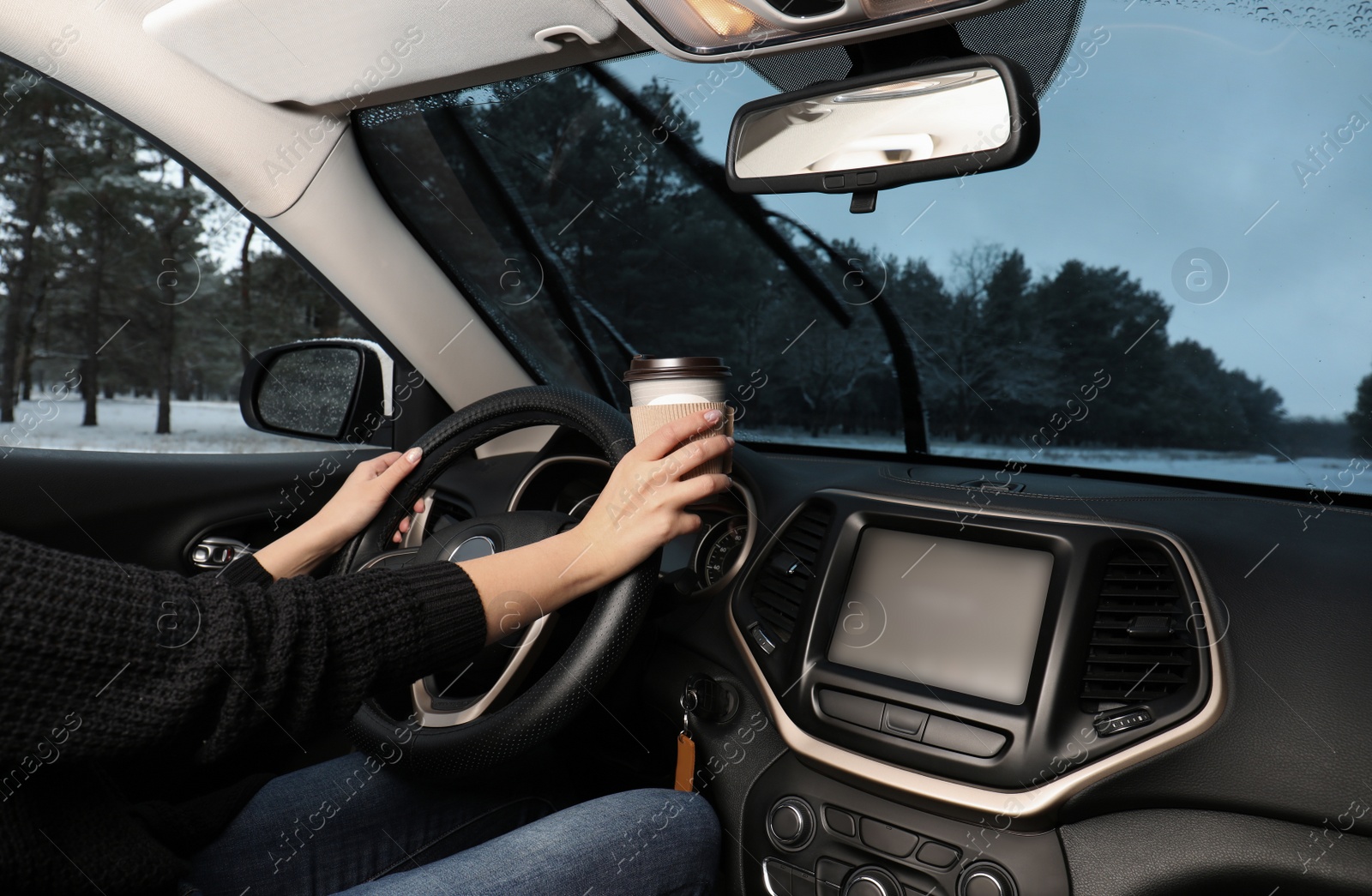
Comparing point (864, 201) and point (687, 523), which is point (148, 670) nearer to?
point (687, 523)

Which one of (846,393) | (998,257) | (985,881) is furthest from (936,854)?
(998,257)

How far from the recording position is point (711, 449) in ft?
3.72

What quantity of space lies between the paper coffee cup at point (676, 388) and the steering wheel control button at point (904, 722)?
0.59m

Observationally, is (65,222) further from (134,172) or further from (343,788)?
(343,788)

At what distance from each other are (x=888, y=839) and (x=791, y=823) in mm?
169

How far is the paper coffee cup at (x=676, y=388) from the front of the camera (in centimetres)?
109

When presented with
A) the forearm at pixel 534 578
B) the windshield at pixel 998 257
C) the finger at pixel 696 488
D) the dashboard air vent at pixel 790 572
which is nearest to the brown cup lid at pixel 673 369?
the finger at pixel 696 488

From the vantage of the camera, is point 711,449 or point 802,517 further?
point 802,517

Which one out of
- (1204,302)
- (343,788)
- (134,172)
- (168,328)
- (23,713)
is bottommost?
(343,788)

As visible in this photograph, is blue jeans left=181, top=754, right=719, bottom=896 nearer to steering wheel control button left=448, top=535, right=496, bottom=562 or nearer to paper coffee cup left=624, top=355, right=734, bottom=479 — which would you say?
steering wheel control button left=448, top=535, right=496, bottom=562

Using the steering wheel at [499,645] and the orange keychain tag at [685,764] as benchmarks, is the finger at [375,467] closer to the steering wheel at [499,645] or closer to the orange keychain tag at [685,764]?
the steering wheel at [499,645]

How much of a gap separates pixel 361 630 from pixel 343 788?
61cm

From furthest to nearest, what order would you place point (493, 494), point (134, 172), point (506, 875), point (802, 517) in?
point (134, 172)
point (493, 494)
point (802, 517)
point (506, 875)

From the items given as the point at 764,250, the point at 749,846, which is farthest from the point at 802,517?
the point at 764,250
